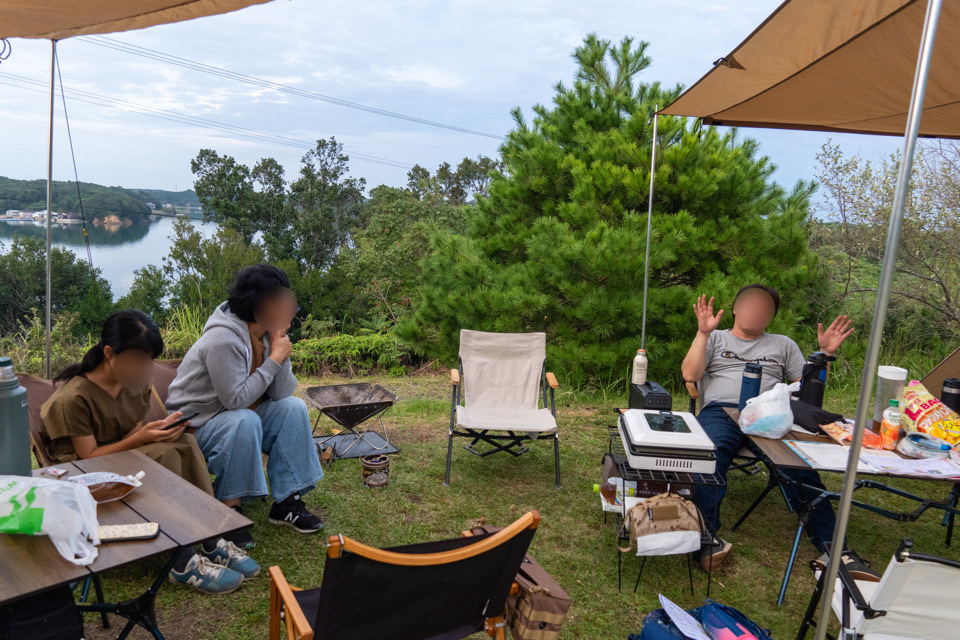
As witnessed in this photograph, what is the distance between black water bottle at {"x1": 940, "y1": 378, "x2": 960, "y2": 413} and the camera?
2371 mm

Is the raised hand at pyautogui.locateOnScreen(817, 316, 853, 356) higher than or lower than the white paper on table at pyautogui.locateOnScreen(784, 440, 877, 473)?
higher

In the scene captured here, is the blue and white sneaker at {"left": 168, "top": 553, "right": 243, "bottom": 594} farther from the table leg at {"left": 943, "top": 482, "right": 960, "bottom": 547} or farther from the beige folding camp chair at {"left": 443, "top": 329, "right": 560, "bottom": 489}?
the table leg at {"left": 943, "top": 482, "right": 960, "bottom": 547}

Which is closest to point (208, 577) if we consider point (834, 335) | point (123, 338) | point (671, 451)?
point (123, 338)

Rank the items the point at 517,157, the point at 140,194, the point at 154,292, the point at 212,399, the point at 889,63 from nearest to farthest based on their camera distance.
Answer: the point at 212,399
the point at 889,63
the point at 517,157
the point at 154,292
the point at 140,194

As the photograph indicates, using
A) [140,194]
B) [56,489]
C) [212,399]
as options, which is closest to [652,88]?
[212,399]

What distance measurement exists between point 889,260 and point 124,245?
2610cm

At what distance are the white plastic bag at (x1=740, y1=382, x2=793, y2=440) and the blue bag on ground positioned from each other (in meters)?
0.75

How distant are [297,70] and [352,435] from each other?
98.3 feet

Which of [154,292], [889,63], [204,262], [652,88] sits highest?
[652,88]

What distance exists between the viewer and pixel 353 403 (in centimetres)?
340

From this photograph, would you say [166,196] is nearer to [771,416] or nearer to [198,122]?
[198,122]

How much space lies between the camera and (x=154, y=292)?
16.4 m

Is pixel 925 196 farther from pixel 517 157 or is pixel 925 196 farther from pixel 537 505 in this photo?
pixel 537 505

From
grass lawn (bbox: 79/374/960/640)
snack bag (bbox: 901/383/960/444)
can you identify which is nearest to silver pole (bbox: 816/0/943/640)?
grass lawn (bbox: 79/374/960/640)
